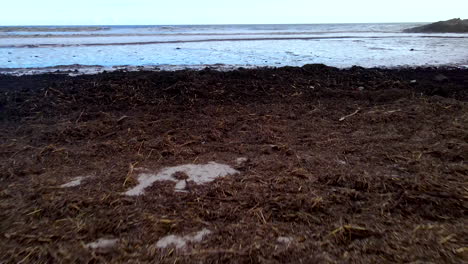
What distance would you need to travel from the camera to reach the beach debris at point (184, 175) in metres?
3.29

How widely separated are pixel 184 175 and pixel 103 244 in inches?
49.6

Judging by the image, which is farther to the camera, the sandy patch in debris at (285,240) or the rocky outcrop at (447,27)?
the rocky outcrop at (447,27)

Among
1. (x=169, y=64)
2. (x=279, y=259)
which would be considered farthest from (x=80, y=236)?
(x=169, y=64)

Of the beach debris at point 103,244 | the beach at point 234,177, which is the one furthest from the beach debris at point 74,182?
the beach debris at point 103,244

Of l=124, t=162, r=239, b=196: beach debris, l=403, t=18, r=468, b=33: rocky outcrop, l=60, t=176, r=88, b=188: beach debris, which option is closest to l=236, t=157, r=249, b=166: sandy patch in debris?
l=124, t=162, r=239, b=196: beach debris

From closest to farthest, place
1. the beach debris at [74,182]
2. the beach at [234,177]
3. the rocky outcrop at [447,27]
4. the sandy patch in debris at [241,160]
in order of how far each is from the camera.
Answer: the beach at [234,177]
the beach debris at [74,182]
the sandy patch in debris at [241,160]
the rocky outcrop at [447,27]

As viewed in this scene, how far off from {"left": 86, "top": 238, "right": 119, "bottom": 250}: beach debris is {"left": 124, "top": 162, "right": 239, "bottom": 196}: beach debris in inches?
29.8

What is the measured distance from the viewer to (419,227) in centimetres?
244

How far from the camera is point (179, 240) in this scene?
7.95 feet

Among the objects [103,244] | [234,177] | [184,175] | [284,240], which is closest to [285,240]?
[284,240]

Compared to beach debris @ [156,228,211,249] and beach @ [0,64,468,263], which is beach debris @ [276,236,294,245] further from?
beach debris @ [156,228,211,249]

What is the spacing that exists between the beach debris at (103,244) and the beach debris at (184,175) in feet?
2.48

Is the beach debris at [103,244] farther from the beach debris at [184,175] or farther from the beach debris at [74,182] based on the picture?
the beach debris at [74,182]

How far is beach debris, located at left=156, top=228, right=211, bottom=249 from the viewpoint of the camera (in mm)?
2359
